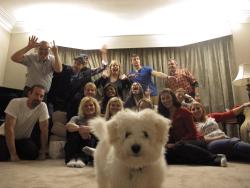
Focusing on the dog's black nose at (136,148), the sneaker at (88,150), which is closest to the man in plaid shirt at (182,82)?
the sneaker at (88,150)

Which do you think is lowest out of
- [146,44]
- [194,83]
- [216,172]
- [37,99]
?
[216,172]

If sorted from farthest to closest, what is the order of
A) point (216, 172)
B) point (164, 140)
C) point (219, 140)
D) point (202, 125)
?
point (202, 125)
point (219, 140)
point (216, 172)
point (164, 140)

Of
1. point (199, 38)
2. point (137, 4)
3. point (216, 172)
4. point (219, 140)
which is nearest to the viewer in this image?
point (216, 172)

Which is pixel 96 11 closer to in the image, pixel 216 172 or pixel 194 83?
pixel 194 83

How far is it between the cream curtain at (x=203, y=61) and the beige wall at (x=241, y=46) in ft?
0.50

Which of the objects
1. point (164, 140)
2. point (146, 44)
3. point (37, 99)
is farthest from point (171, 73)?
point (164, 140)

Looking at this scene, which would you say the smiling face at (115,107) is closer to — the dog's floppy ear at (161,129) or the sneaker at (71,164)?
the sneaker at (71,164)

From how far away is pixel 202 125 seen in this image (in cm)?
342

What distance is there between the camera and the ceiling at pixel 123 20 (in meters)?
4.68

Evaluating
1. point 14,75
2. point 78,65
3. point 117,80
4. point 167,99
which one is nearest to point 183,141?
point 167,99

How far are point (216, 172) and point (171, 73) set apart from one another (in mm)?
2720

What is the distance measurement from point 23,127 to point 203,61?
153 inches

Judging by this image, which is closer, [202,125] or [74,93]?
[202,125]

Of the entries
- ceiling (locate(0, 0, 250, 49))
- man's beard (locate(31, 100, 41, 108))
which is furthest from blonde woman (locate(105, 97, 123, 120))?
ceiling (locate(0, 0, 250, 49))
